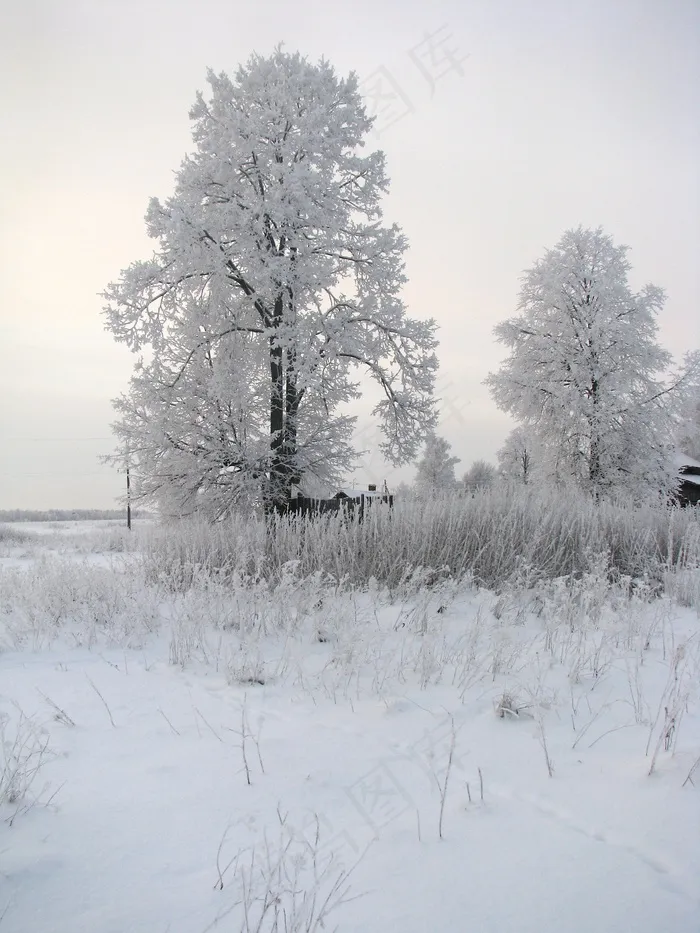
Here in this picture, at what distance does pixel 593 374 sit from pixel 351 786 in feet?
62.4

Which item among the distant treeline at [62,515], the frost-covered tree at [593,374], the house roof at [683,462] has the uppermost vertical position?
the frost-covered tree at [593,374]

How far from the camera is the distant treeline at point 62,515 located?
112 ft

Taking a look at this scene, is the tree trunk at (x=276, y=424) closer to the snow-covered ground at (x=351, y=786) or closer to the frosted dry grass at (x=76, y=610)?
the frosted dry grass at (x=76, y=610)

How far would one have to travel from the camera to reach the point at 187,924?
5.05ft

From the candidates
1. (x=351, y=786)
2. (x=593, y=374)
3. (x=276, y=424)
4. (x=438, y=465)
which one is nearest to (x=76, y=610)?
(x=351, y=786)

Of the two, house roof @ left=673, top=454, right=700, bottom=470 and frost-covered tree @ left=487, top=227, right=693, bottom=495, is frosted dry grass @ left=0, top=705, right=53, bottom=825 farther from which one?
house roof @ left=673, top=454, right=700, bottom=470

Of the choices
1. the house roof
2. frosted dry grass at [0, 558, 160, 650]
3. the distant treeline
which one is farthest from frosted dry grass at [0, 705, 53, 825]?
the distant treeline

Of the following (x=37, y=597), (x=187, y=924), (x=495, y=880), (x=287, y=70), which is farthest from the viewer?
(x=287, y=70)

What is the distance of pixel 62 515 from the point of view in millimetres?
38562

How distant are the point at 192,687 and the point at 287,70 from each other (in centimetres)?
1292

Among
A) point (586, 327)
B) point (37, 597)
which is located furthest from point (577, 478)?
point (37, 597)

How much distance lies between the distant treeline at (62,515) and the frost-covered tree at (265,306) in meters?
22.5

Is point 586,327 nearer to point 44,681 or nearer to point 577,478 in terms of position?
point 577,478

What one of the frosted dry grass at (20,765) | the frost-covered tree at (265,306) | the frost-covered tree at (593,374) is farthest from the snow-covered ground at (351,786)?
the frost-covered tree at (593,374)
